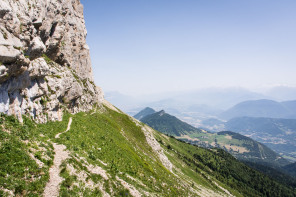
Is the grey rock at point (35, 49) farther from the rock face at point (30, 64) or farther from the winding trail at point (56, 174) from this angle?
the winding trail at point (56, 174)

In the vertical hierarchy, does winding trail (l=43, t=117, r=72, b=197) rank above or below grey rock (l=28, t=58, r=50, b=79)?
below

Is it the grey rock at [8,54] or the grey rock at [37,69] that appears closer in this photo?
the grey rock at [8,54]

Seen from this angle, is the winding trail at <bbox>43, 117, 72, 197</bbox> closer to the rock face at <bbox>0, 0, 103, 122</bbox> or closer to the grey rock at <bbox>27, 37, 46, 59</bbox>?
the rock face at <bbox>0, 0, 103, 122</bbox>

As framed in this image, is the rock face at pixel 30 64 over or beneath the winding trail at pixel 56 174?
over

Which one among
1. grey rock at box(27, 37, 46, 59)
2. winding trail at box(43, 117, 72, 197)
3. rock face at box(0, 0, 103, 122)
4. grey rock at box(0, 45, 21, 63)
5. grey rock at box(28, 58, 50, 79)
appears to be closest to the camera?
winding trail at box(43, 117, 72, 197)

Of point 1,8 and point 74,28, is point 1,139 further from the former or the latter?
point 74,28

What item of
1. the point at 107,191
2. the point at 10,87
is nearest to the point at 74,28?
the point at 10,87

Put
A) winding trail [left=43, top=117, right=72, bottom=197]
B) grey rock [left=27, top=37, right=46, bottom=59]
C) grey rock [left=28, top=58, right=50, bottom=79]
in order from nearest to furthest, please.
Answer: winding trail [left=43, top=117, right=72, bottom=197]
grey rock [left=27, top=37, right=46, bottom=59]
grey rock [left=28, top=58, right=50, bottom=79]

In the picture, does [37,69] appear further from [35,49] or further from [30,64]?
[35,49]

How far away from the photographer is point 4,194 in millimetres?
12336

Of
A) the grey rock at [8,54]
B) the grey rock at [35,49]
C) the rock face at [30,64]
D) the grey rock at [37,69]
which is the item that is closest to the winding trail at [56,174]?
the rock face at [30,64]

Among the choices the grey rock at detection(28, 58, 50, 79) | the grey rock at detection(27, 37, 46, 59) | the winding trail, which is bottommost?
the winding trail

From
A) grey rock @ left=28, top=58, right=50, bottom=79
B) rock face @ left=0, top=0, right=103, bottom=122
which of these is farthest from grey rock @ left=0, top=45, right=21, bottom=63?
grey rock @ left=28, top=58, right=50, bottom=79

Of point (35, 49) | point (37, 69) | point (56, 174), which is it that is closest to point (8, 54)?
point (35, 49)
